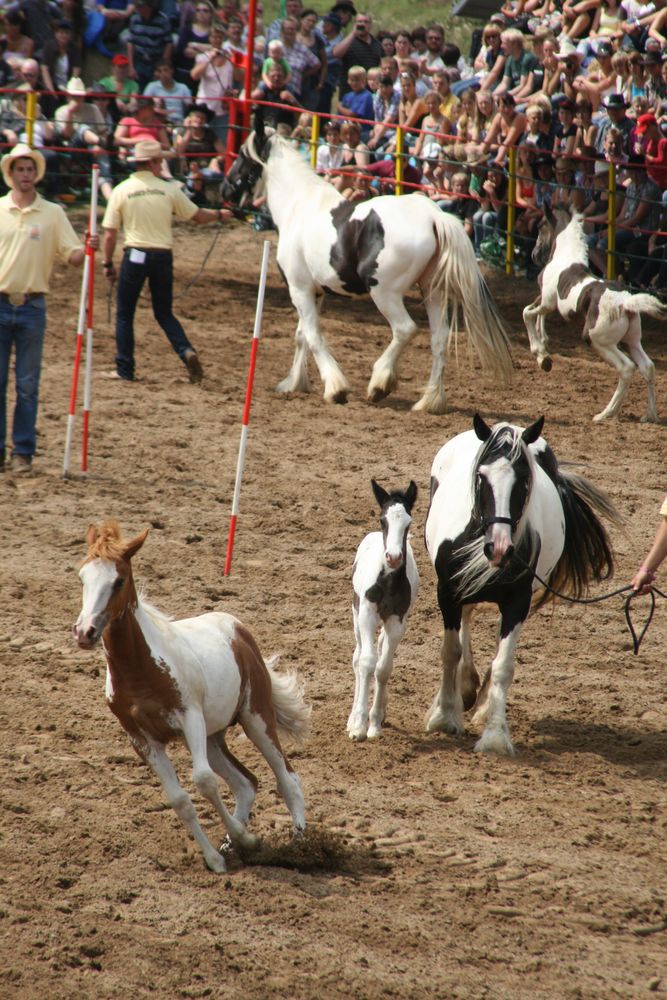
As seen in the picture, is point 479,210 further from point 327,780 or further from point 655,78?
point 327,780

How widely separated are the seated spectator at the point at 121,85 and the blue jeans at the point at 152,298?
6835 mm

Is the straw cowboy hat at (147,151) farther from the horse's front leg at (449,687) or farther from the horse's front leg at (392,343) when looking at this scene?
the horse's front leg at (449,687)

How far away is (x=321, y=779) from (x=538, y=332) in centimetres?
880

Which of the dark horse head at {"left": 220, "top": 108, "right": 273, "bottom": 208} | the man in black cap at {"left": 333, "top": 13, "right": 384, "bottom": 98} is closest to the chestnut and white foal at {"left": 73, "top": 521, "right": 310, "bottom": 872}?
the dark horse head at {"left": 220, "top": 108, "right": 273, "bottom": 208}

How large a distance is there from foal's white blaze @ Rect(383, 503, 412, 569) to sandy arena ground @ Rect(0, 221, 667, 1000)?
941 millimetres

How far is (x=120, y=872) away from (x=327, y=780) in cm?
124

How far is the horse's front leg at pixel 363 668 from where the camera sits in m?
6.30

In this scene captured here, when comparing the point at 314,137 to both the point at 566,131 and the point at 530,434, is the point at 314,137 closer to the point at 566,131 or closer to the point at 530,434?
the point at 566,131

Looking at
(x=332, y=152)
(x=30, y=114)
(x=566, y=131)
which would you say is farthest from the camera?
(x=332, y=152)

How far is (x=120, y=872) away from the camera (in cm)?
493

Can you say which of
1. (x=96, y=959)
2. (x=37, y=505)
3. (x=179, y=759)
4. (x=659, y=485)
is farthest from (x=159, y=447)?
A: (x=96, y=959)

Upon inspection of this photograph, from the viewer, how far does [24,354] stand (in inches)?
376

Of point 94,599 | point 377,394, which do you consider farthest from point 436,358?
point 94,599

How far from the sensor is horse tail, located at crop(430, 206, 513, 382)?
1180 centimetres
